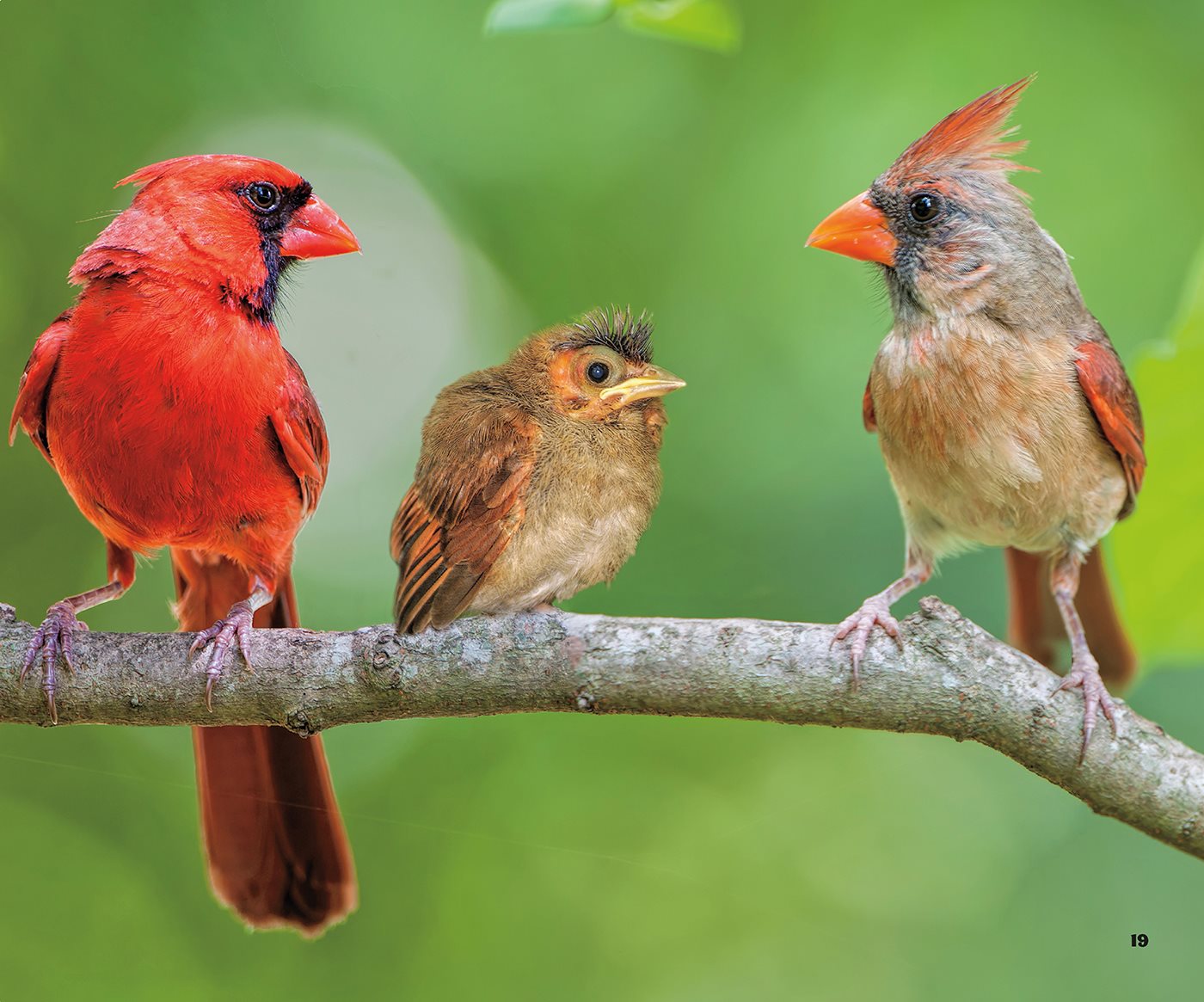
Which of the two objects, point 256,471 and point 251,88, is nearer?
point 256,471

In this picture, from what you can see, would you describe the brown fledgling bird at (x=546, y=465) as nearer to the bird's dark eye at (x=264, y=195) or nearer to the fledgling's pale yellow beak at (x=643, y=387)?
the fledgling's pale yellow beak at (x=643, y=387)

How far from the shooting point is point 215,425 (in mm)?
1863

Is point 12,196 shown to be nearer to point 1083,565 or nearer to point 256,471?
point 256,471

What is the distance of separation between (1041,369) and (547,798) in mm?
1649

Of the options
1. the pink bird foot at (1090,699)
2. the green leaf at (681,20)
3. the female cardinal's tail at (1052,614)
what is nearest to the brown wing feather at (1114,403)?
the female cardinal's tail at (1052,614)

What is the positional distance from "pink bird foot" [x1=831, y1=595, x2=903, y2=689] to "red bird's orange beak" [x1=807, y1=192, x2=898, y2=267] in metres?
0.52

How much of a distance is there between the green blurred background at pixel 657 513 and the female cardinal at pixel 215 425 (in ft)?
0.55

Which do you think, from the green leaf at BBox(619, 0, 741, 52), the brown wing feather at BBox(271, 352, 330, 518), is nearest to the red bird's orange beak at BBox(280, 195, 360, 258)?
the brown wing feather at BBox(271, 352, 330, 518)

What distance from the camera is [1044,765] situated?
1.91 metres

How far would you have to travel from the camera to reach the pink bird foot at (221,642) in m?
1.80

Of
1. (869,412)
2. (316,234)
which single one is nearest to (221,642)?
(316,234)

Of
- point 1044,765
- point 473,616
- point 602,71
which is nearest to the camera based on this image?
point 473,616

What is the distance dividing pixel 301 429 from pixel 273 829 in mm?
593

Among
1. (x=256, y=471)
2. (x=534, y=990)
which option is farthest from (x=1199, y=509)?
(x=534, y=990)
